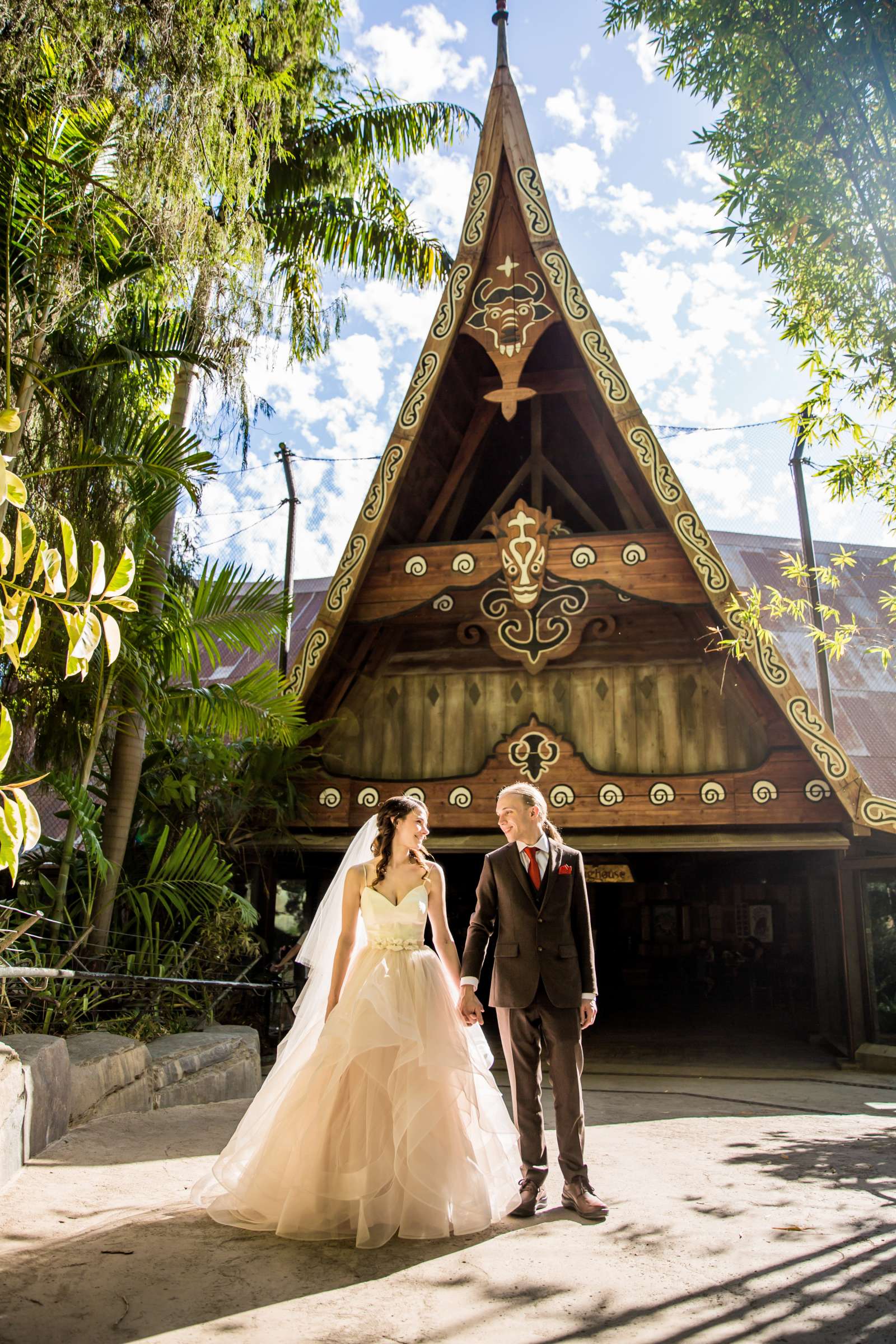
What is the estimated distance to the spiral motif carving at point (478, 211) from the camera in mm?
8820

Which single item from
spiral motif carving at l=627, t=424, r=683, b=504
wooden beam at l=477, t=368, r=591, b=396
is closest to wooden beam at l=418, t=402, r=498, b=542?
wooden beam at l=477, t=368, r=591, b=396

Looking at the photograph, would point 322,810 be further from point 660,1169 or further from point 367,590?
point 660,1169

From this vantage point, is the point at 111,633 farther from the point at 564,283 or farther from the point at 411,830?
the point at 564,283

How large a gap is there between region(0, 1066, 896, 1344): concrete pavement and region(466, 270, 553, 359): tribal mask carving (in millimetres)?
6374

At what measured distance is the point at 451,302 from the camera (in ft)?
28.8

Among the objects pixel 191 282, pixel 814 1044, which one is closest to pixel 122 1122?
pixel 191 282

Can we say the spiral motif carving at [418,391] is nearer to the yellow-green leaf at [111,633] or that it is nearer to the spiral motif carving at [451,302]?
the spiral motif carving at [451,302]

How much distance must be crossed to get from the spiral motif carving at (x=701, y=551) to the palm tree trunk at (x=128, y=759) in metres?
3.83

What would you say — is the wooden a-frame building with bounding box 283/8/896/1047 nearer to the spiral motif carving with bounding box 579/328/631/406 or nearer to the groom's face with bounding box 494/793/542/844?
the spiral motif carving with bounding box 579/328/631/406

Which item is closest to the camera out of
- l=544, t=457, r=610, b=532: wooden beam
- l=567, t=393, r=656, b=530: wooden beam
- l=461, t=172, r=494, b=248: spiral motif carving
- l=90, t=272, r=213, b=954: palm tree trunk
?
l=90, t=272, r=213, b=954: palm tree trunk

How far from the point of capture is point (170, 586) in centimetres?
730

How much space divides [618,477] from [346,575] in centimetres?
255

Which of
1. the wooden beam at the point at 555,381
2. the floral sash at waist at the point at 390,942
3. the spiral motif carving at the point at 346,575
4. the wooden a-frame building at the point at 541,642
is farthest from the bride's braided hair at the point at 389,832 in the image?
the wooden beam at the point at 555,381

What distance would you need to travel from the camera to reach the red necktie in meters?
4.04
